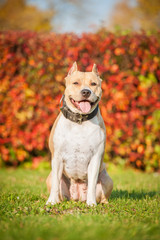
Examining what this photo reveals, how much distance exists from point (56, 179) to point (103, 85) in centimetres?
354

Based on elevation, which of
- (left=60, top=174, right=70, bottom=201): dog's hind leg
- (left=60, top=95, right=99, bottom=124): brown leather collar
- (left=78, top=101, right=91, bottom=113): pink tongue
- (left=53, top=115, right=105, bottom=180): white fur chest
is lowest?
(left=60, top=174, right=70, bottom=201): dog's hind leg

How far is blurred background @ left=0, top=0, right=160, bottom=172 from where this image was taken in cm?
636

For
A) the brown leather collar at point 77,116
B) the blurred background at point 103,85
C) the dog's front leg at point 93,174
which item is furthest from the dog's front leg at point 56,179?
the blurred background at point 103,85

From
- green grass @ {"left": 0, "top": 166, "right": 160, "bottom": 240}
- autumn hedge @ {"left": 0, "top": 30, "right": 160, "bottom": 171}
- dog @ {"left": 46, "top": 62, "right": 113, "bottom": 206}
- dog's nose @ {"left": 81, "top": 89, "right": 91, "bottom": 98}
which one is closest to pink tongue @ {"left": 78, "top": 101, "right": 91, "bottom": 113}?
dog @ {"left": 46, "top": 62, "right": 113, "bottom": 206}

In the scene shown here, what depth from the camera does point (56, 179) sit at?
3328 mm

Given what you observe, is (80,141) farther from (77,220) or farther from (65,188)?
(77,220)

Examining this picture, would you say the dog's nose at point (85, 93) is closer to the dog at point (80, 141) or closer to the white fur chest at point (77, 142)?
the dog at point (80, 141)

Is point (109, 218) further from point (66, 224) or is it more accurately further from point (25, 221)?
point (25, 221)

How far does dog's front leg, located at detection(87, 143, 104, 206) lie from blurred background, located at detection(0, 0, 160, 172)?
10.4 feet

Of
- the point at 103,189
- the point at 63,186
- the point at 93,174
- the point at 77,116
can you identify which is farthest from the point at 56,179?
the point at 77,116

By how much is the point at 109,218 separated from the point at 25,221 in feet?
2.58

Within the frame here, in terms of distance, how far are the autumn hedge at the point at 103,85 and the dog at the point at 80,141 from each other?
300cm

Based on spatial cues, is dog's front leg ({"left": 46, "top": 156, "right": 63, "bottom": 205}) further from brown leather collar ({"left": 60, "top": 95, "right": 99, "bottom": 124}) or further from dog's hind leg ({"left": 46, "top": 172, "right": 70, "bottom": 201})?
brown leather collar ({"left": 60, "top": 95, "right": 99, "bottom": 124})

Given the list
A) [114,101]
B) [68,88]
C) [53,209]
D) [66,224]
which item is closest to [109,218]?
[66,224]
